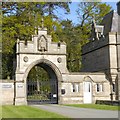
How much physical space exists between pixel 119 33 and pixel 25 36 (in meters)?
11.2

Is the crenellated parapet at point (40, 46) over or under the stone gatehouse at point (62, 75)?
over

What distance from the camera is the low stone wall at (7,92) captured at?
30359 mm

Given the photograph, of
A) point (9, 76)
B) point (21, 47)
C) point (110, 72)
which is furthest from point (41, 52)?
point (9, 76)

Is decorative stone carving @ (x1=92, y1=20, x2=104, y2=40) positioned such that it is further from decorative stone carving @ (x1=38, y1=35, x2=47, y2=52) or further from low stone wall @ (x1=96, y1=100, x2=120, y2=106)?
low stone wall @ (x1=96, y1=100, x2=120, y2=106)

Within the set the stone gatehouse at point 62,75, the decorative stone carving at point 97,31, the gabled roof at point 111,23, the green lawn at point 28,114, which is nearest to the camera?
the green lawn at point 28,114

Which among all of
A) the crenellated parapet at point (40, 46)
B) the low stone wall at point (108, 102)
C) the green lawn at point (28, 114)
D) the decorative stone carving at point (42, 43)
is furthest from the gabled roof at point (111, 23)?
the green lawn at point (28, 114)

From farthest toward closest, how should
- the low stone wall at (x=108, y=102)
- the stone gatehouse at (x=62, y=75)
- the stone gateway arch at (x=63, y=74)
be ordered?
1. the stone gateway arch at (x=63, y=74)
2. the stone gatehouse at (x=62, y=75)
3. the low stone wall at (x=108, y=102)

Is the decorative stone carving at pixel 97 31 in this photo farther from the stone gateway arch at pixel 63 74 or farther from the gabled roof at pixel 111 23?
the stone gateway arch at pixel 63 74

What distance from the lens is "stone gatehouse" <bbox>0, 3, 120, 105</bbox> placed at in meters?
31.2

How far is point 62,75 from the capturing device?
32.6 metres

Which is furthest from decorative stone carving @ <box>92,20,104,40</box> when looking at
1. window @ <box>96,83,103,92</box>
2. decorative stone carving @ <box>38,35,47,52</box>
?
decorative stone carving @ <box>38,35,47,52</box>

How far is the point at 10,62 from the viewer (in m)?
39.5

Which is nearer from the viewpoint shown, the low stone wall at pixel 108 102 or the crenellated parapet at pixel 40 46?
the low stone wall at pixel 108 102

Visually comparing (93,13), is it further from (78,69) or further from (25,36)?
(25,36)
